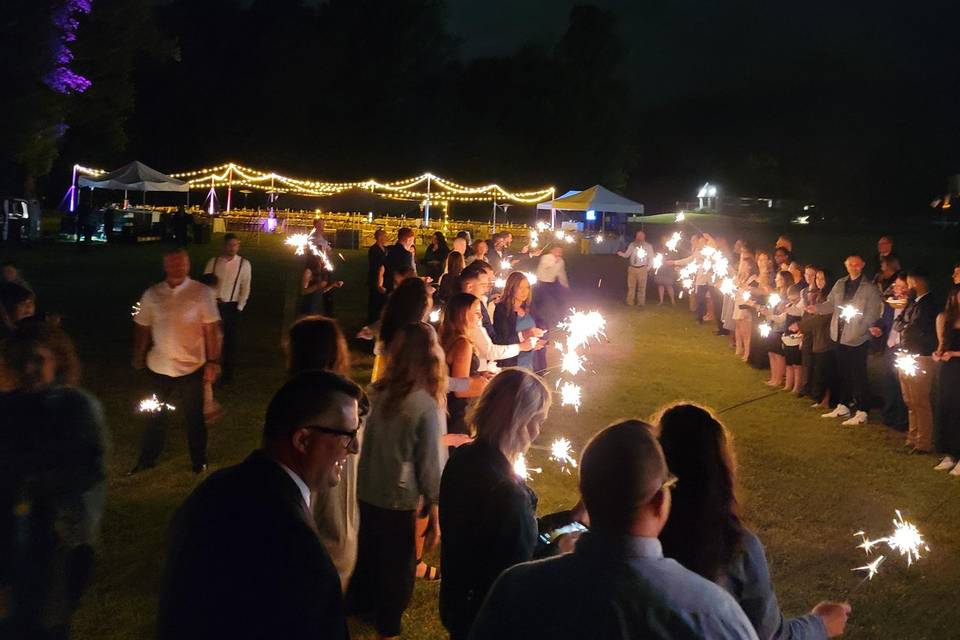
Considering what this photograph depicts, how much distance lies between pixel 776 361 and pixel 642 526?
1013cm

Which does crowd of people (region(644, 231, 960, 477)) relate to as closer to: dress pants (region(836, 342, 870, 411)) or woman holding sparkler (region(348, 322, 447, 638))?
dress pants (region(836, 342, 870, 411))

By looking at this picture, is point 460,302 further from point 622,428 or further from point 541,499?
point 622,428

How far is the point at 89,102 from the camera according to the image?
39500mm

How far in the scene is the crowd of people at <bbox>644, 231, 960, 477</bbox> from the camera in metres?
7.98

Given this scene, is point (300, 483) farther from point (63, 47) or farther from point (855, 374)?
point (63, 47)

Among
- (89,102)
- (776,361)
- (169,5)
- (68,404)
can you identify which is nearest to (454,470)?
(68,404)

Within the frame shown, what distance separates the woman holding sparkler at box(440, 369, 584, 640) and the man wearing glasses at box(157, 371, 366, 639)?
40.8 inches

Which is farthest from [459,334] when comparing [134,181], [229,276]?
[134,181]

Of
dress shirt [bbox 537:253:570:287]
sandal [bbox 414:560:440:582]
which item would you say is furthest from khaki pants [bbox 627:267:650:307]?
sandal [bbox 414:560:440:582]

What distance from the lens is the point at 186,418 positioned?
6984mm

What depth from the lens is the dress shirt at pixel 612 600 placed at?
1.81 metres

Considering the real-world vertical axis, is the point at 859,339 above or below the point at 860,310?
below

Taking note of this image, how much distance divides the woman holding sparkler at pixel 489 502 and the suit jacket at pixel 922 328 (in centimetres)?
622

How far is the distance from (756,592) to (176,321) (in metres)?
5.19
